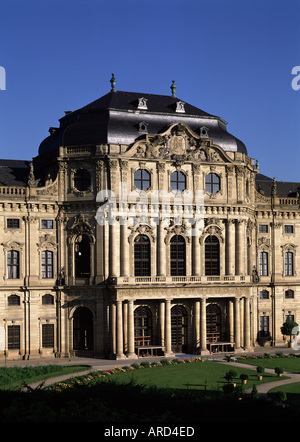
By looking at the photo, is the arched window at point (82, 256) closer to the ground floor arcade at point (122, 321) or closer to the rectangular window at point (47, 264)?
the ground floor arcade at point (122, 321)

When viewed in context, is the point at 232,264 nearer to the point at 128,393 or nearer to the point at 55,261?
the point at 55,261

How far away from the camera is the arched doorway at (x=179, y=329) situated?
63.9 m

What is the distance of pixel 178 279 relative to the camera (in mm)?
63000

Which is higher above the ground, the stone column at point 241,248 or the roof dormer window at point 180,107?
the roof dormer window at point 180,107

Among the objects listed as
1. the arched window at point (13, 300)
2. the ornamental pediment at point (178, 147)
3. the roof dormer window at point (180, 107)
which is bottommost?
the arched window at point (13, 300)

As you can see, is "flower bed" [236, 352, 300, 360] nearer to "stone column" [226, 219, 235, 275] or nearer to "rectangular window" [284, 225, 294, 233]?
"stone column" [226, 219, 235, 275]

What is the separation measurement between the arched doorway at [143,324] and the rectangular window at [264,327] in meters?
14.2

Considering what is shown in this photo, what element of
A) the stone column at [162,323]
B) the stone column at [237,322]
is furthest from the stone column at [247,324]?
the stone column at [162,323]

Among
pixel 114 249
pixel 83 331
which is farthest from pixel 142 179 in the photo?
pixel 83 331

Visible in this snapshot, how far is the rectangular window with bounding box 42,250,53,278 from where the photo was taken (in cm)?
6319

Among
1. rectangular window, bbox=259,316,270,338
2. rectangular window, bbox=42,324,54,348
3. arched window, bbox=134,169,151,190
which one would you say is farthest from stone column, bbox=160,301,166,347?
rectangular window, bbox=259,316,270,338

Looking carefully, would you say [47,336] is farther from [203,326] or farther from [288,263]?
[288,263]

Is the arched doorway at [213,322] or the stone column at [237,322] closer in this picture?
the stone column at [237,322]

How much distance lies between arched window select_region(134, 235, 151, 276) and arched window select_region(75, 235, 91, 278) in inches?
180
